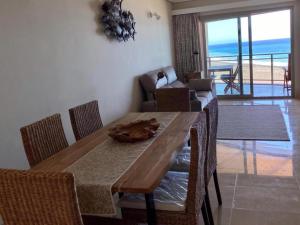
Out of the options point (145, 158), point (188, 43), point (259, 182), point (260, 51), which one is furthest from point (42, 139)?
point (260, 51)

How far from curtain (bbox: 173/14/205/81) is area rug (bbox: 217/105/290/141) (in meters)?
1.52

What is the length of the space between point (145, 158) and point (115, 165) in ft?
0.62

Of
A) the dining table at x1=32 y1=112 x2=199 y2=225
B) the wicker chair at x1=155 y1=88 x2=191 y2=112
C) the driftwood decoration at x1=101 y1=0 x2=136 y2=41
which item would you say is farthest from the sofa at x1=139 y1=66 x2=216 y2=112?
the dining table at x1=32 y1=112 x2=199 y2=225

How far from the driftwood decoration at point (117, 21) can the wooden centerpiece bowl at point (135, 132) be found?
1.96 m

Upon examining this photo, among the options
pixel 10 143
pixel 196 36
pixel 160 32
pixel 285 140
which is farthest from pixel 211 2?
pixel 10 143

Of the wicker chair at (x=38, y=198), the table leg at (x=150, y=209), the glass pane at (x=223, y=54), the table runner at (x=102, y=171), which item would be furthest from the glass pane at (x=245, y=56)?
the wicker chair at (x=38, y=198)

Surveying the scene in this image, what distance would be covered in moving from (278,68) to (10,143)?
23.5ft

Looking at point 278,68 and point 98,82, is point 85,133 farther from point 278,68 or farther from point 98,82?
point 278,68

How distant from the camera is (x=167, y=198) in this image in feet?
6.23

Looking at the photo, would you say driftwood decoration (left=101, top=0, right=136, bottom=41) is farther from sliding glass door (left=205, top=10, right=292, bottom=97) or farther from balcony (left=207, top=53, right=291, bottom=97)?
balcony (left=207, top=53, right=291, bottom=97)

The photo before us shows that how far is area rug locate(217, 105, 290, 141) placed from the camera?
179 inches

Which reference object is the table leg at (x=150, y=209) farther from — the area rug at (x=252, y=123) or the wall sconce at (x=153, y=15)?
the wall sconce at (x=153, y=15)

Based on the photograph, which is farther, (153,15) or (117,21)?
(153,15)

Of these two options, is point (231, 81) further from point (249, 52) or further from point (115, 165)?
point (115, 165)
